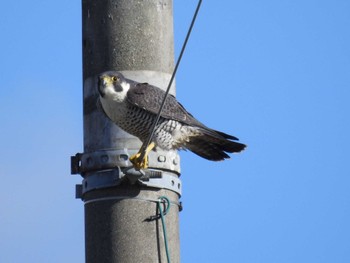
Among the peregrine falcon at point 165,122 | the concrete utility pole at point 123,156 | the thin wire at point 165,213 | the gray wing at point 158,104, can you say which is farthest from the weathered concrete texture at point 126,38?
the thin wire at point 165,213

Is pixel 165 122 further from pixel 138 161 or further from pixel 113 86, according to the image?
pixel 138 161

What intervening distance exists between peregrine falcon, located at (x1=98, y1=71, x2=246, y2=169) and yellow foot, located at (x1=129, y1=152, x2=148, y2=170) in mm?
755

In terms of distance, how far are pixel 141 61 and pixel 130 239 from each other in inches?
40.4

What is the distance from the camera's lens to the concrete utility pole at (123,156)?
485 cm

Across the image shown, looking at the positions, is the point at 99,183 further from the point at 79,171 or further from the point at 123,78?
the point at 123,78

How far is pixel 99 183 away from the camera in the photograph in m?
4.96

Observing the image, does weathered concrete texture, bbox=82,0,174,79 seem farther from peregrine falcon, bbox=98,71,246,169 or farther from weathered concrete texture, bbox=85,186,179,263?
weathered concrete texture, bbox=85,186,179,263

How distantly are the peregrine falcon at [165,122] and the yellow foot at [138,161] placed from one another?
755mm

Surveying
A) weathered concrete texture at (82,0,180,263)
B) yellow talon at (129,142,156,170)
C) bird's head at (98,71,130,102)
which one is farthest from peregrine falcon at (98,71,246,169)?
yellow talon at (129,142,156,170)

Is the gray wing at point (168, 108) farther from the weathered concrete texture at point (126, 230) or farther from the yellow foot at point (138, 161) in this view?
the weathered concrete texture at point (126, 230)

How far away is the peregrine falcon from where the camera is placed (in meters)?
6.15

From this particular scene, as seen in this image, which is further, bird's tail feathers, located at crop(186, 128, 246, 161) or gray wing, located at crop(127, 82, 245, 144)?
bird's tail feathers, located at crop(186, 128, 246, 161)

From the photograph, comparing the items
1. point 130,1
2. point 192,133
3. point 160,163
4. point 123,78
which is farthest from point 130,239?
point 192,133

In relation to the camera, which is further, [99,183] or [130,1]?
[130,1]
